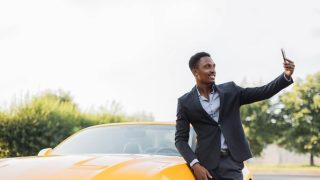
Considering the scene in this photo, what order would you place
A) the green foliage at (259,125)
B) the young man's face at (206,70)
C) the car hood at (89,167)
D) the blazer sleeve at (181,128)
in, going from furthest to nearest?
1. the green foliage at (259,125)
2. the blazer sleeve at (181,128)
3. the young man's face at (206,70)
4. the car hood at (89,167)

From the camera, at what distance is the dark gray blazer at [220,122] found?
13.8 feet

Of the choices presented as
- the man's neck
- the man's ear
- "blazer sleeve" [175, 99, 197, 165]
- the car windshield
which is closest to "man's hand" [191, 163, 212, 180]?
"blazer sleeve" [175, 99, 197, 165]

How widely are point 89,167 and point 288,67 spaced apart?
160cm

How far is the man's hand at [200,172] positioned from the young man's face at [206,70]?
65 centimetres

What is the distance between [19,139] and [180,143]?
13.0 meters

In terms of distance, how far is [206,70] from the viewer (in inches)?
170

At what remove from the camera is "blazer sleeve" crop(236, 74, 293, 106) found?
4156mm

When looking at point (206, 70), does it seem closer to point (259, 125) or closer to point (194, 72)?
point (194, 72)

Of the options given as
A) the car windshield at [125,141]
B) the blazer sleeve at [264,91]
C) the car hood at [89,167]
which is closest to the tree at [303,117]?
A: the car windshield at [125,141]

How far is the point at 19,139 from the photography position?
16.6 m

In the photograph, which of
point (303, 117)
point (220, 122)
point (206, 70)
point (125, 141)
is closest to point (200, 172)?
point (220, 122)

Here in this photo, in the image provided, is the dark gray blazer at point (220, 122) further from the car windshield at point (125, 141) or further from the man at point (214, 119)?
the car windshield at point (125, 141)

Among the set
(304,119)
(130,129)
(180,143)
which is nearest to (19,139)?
(130,129)

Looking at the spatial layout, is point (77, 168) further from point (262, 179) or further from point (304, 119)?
point (304, 119)
